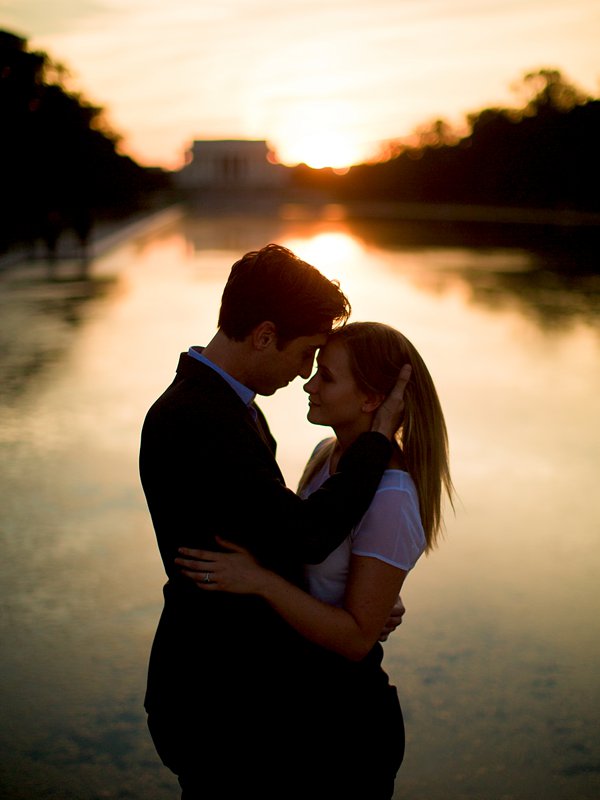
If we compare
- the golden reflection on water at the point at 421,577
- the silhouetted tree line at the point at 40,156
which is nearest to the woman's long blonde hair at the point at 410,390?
the golden reflection on water at the point at 421,577

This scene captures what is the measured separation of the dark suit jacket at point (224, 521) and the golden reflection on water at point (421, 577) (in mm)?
1340

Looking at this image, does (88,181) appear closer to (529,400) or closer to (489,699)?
(529,400)

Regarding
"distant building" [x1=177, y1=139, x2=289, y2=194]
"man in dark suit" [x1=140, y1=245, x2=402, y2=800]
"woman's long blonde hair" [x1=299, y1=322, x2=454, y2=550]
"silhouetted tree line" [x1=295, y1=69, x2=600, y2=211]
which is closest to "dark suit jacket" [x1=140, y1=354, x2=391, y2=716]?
"man in dark suit" [x1=140, y1=245, x2=402, y2=800]

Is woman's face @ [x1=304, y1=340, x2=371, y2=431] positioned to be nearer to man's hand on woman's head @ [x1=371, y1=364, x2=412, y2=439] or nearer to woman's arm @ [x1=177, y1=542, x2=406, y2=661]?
man's hand on woman's head @ [x1=371, y1=364, x2=412, y2=439]

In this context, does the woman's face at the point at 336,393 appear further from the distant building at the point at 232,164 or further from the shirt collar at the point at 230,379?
the distant building at the point at 232,164

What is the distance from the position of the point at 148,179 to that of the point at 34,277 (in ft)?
259

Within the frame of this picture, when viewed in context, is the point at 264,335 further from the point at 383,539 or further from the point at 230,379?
the point at 383,539

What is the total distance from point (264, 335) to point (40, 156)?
148 ft

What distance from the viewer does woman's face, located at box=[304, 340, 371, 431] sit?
108 inches

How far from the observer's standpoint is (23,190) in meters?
41.4

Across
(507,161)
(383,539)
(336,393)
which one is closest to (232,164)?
(507,161)

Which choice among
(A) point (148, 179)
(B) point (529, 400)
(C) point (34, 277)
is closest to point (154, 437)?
(B) point (529, 400)

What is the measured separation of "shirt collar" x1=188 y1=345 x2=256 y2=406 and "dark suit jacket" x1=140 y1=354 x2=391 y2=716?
0.02 meters

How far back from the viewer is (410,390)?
2750 millimetres
